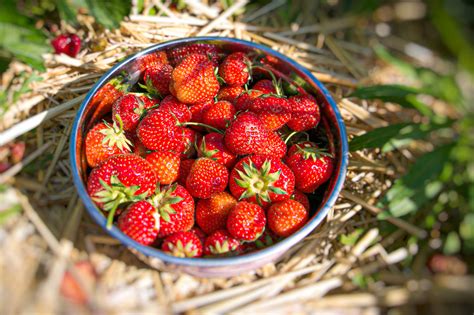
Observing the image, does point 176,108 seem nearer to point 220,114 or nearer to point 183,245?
point 220,114

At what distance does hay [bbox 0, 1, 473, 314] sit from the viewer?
1291 millimetres

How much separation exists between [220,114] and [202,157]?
0.59 feet

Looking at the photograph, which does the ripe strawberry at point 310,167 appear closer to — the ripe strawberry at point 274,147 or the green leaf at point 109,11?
the ripe strawberry at point 274,147

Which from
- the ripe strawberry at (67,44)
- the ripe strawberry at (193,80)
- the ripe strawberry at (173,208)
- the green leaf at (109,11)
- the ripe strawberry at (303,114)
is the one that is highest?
the green leaf at (109,11)

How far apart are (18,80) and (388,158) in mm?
1535

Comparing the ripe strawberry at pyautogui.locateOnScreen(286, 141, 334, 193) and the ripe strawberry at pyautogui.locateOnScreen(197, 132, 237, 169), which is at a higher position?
the ripe strawberry at pyautogui.locateOnScreen(197, 132, 237, 169)

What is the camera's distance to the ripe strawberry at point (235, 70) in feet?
5.44

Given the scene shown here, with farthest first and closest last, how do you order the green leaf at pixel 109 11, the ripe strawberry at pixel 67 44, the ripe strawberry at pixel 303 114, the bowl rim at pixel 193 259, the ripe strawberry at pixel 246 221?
the ripe strawberry at pixel 67 44 → the green leaf at pixel 109 11 → the ripe strawberry at pixel 303 114 → the ripe strawberry at pixel 246 221 → the bowl rim at pixel 193 259

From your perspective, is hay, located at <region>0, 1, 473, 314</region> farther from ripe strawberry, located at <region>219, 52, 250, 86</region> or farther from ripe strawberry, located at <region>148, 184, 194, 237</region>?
ripe strawberry, located at <region>219, 52, 250, 86</region>

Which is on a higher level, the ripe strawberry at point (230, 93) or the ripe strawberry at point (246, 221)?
the ripe strawberry at point (230, 93)

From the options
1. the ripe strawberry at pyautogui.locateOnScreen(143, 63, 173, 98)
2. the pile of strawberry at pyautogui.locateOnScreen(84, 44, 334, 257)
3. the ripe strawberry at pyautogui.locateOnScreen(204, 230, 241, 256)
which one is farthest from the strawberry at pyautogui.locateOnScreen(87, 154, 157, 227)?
the ripe strawberry at pyautogui.locateOnScreen(143, 63, 173, 98)

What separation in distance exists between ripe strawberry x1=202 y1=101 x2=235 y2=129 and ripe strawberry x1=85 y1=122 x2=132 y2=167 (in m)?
0.31

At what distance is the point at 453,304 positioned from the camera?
52.9 inches

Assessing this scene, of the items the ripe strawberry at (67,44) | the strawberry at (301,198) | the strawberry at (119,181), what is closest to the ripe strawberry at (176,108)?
the strawberry at (119,181)
